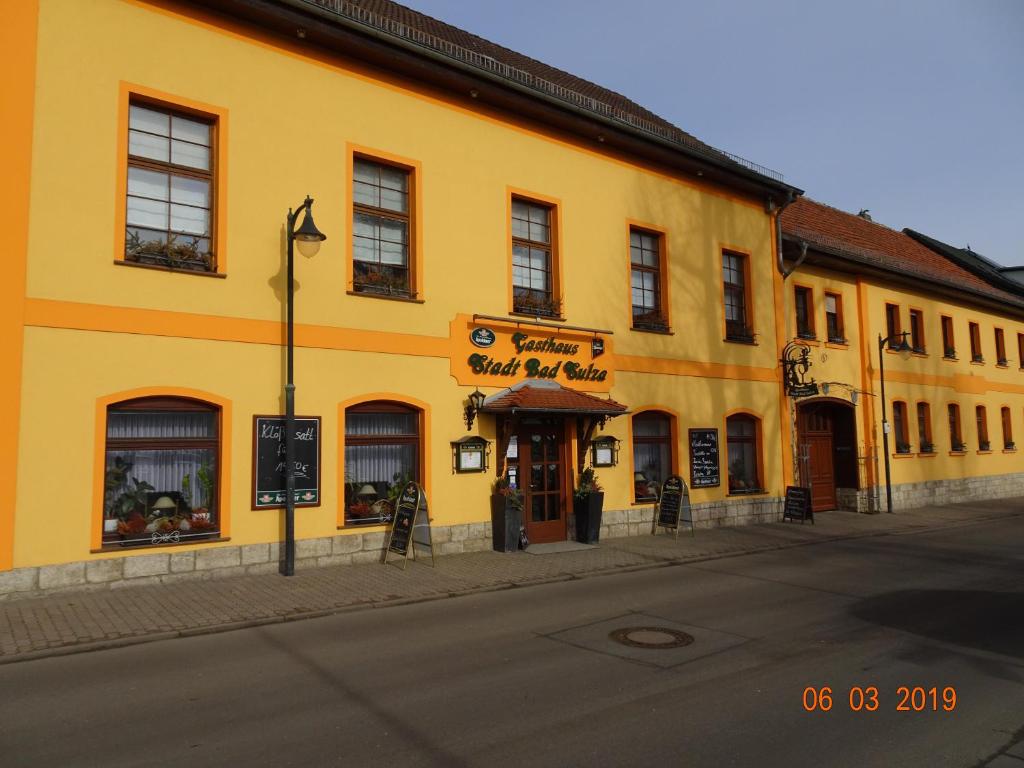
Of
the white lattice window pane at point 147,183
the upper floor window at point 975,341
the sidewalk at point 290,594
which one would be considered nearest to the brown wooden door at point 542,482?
the sidewalk at point 290,594

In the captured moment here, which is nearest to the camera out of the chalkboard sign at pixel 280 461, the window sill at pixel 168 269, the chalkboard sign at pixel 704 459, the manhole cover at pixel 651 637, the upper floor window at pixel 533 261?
the manhole cover at pixel 651 637

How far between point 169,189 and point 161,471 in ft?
12.4

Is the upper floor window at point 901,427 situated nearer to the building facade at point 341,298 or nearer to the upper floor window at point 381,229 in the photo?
the building facade at point 341,298

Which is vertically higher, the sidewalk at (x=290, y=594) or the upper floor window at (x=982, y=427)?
the upper floor window at (x=982, y=427)

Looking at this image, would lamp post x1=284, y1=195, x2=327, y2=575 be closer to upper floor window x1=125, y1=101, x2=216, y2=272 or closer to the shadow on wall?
upper floor window x1=125, y1=101, x2=216, y2=272

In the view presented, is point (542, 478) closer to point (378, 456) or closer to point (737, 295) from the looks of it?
point (378, 456)

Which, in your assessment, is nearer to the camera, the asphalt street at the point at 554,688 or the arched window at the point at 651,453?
the asphalt street at the point at 554,688

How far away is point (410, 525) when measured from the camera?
10742 millimetres

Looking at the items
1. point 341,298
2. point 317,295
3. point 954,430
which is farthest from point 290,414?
point 954,430

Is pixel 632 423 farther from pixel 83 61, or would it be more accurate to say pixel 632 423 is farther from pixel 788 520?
pixel 83 61

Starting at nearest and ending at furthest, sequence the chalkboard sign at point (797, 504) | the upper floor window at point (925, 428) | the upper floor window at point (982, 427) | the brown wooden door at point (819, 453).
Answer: the chalkboard sign at point (797, 504) → the brown wooden door at point (819, 453) → the upper floor window at point (925, 428) → the upper floor window at point (982, 427)

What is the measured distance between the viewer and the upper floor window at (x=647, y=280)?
15711 millimetres

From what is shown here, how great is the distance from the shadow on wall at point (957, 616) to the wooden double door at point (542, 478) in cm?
577

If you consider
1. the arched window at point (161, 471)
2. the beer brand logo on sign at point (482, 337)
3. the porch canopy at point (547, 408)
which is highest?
the beer brand logo on sign at point (482, 337)
